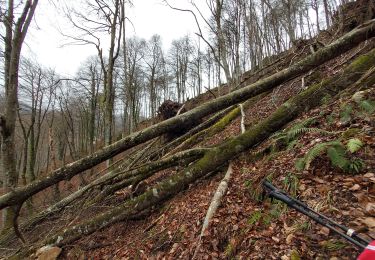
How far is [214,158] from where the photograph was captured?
4.20 m

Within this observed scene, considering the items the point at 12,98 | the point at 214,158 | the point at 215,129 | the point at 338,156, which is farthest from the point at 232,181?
the point at 12,98

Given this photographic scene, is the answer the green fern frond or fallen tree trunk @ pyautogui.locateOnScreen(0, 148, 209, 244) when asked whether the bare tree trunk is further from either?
the green fern frond

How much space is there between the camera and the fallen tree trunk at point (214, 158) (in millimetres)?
4148

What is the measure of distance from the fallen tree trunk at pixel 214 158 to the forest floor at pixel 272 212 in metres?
0.15

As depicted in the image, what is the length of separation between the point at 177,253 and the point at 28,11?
275 inches

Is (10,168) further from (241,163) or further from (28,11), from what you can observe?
(241,163)

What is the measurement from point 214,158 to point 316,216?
2.11 metres

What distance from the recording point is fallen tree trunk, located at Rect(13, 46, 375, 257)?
415cm

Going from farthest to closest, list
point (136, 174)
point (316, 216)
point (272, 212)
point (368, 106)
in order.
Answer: point (136, 174) < point (368, 106) < point (272, 212) < point (316, 216)

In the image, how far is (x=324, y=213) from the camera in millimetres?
2277

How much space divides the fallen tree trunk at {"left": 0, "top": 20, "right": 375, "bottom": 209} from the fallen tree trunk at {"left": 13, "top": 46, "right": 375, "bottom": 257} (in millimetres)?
430

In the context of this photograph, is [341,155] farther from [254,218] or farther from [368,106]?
[254,218]

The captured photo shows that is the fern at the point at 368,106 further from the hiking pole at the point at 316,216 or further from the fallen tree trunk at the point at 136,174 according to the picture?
the fallen tree trunk at the point at 136,174

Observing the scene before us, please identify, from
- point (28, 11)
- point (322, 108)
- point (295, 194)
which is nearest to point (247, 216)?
point (295, 194)
